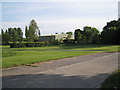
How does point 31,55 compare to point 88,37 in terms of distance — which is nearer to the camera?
point 31,55

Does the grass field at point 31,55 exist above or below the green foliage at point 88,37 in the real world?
below

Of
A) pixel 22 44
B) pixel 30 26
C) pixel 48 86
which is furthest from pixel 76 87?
pixel 30 26

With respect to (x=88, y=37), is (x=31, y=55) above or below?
below

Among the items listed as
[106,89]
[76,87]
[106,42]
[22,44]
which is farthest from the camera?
[106,42]

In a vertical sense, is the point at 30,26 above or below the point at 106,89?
above

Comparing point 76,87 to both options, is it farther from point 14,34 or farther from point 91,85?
point 14,34

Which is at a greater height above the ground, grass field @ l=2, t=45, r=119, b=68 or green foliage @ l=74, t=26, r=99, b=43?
green foliage @ l=74, t=26, r=99, b=43

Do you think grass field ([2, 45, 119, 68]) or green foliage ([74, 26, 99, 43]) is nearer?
grass field ([2, 45, 119, 68])

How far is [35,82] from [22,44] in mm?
34458

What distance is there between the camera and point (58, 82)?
6.01 metres

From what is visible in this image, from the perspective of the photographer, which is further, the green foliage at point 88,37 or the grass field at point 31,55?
the green foliage at point 88,37

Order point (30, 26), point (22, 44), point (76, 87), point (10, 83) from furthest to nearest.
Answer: point (30, 26) → point (22, 44) → point (10, 83) → point (76, 87)

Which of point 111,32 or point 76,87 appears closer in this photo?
point 76,87

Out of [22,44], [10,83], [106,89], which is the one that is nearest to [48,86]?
[10,83]
